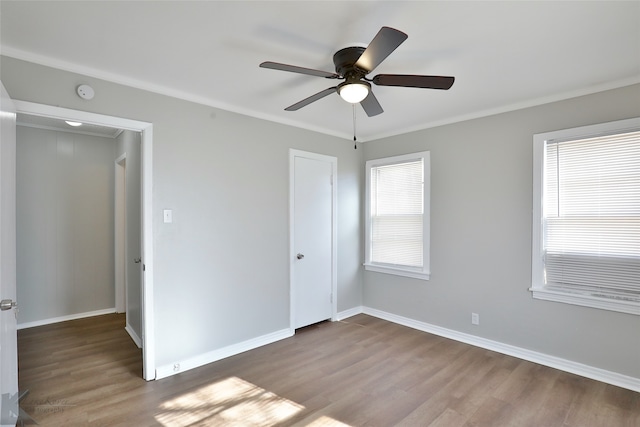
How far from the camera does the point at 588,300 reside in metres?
2.78

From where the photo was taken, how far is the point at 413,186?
4.05m

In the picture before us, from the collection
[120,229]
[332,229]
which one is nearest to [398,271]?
[332,229]

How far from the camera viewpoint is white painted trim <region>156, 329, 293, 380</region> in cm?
281

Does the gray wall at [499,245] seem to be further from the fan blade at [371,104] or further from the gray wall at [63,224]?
the gray wall at [63,224]

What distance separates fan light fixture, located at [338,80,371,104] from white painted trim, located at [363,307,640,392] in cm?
292

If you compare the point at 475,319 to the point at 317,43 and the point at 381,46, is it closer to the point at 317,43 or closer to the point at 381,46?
the point at 381,46

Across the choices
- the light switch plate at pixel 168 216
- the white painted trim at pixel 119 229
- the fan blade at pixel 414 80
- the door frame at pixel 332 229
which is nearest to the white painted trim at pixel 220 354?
the door frame at pixel 332 229

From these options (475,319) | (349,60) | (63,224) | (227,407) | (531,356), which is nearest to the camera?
(349,60)

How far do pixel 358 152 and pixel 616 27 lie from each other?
2975 mm

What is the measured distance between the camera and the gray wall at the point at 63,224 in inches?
158

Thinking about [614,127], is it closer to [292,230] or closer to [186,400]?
[292,230]

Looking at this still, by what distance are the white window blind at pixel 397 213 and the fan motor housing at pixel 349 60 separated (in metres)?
2.18

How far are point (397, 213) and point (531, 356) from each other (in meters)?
2.07

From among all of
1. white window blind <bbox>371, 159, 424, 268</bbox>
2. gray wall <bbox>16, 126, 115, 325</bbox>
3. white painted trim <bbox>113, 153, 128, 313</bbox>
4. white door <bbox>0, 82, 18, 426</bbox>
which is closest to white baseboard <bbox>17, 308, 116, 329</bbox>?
gray wall <bbox>16, 126, 115, 325</bbox>
